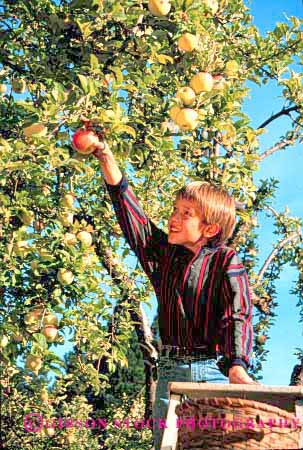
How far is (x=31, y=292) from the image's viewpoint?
3.64m

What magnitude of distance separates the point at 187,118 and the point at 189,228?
2.94ft

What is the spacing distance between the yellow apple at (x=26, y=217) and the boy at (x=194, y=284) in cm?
99

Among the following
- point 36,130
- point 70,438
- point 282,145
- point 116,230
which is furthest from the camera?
point 282,145

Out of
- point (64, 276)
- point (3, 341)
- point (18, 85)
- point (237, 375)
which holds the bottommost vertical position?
point (237, 375)

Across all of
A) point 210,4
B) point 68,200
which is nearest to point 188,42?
point 210,4

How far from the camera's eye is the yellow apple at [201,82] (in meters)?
3.25

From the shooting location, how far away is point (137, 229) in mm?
2557

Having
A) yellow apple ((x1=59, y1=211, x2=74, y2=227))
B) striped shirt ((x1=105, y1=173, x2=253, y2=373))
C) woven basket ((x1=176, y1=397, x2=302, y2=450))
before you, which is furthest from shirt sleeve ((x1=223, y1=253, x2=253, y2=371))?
yellow apple ((x1=59, y1=211, x2=74, y2=227))

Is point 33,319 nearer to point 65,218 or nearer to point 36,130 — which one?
point 65,218

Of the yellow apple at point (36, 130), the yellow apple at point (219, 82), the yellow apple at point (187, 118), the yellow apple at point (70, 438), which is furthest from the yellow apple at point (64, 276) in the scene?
the yellow apple at point (70, 438)

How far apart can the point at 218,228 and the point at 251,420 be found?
0.91 metres

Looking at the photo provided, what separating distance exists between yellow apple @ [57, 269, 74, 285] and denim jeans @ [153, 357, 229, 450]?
1.28 meters

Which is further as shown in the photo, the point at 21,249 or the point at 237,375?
the point at 21,249

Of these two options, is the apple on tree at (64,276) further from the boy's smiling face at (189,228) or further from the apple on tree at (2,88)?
the apple on tree at (2,88)
